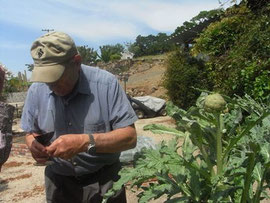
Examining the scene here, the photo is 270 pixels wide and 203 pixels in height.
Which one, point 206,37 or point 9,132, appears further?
point 206,37

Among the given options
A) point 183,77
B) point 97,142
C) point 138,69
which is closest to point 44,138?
point 97,142

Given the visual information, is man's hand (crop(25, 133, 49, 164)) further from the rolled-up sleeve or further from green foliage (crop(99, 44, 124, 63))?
green foliage (crop(99, 44, 124, 63))

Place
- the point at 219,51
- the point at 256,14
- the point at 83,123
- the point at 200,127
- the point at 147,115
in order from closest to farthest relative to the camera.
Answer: the point at 200,127 → the point at 83,123 → the point at 256,14 → the point at 219,51 → the point at 147,115

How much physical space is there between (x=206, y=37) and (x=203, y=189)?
816 cm

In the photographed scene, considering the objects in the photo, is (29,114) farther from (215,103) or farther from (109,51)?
(109,51)

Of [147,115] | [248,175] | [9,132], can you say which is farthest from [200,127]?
[147,115]

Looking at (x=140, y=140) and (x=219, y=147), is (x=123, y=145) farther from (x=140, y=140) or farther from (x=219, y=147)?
(x=140, y=140)

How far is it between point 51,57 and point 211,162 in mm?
1111

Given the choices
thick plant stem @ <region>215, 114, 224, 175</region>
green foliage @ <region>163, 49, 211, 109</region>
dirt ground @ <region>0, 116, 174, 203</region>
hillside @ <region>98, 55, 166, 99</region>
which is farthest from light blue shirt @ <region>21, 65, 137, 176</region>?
hillside @ <region>98, 55, 166, 99</region>

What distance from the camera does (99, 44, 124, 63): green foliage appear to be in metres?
51.2

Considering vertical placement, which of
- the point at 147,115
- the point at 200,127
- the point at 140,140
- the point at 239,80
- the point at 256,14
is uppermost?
the point at 256,14

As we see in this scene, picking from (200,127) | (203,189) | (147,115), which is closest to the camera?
(200,127)

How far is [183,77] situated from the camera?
12.3m

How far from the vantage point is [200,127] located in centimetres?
192
